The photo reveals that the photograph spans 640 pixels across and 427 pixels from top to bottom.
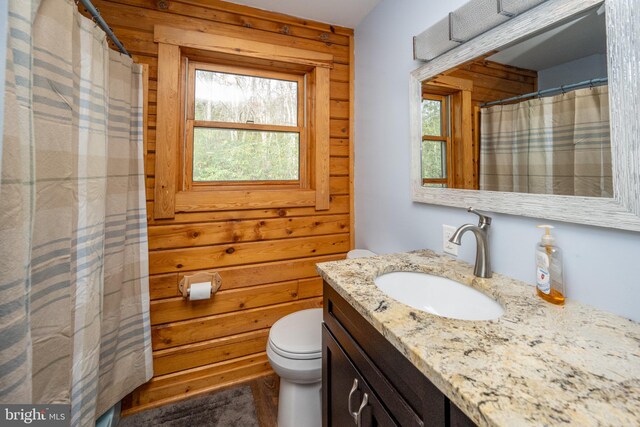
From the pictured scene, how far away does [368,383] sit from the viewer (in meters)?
0.75

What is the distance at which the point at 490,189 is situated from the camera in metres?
0.99

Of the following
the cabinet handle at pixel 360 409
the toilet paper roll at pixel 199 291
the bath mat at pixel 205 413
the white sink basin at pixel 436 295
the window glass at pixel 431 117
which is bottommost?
the bath mat at pixel 205 413

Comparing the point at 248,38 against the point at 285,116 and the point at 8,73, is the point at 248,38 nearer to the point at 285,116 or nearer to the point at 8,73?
the point at 285,116

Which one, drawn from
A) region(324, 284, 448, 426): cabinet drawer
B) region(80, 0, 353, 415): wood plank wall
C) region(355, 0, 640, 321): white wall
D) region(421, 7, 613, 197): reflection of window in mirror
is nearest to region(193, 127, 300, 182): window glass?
region(80, 0, 353, 415): wood plank wall

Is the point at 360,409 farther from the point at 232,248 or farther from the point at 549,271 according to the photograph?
the point at 232,248

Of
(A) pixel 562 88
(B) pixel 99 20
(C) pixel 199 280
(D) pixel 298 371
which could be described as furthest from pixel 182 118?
(A) pixel 562 88

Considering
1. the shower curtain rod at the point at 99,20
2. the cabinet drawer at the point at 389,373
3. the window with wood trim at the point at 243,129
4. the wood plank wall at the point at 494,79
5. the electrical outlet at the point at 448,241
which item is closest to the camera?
the cabinet drawer at the point at 389,373

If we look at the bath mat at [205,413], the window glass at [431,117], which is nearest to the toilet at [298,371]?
the bath mat at [205,413]

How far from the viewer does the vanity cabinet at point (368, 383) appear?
0.54m

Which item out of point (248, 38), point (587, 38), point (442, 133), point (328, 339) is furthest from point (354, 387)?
point (248, 38)

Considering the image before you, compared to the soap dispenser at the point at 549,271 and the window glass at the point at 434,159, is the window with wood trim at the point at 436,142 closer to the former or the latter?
the window glass at the point at 434,159

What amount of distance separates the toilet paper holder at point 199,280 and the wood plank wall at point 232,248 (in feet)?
0.13

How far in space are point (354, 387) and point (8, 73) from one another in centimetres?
126

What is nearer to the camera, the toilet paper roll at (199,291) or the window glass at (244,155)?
the toilet paper roll at (199,291)
